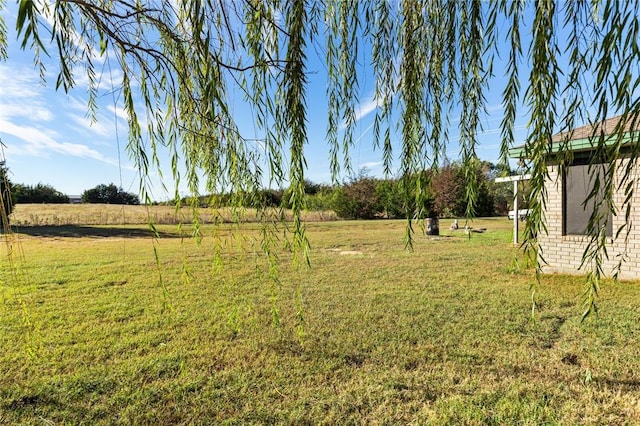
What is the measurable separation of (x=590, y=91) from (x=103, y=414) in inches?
128

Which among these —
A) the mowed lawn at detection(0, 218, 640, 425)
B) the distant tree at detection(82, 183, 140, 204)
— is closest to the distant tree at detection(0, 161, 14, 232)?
the mowed lawn at detection(0, 218, 640, 425)

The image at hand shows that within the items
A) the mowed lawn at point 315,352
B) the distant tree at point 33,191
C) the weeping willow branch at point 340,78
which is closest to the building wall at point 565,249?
the mowed lawn at point 315,352

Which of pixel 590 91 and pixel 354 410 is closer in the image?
pixel 590 91

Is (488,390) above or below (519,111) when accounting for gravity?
below

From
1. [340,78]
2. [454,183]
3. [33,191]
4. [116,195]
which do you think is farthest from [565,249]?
[33,191]

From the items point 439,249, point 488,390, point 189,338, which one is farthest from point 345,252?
point 488,390

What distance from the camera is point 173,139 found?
1688mm

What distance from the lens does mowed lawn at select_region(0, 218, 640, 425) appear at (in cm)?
240

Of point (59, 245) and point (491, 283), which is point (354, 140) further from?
point (59, 245)

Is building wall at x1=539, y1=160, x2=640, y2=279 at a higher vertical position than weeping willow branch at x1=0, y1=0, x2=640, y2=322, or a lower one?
lower

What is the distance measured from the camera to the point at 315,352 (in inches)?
134

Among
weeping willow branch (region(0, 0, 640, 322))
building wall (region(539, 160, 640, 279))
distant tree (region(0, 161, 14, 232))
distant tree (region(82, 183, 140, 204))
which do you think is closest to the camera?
weeping willow branch (region(0, 0, 640, 322))

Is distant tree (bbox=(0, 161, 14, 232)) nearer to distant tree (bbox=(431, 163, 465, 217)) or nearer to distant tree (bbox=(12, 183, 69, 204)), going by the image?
distant tree (bbox=(12, 183, 69, 204))

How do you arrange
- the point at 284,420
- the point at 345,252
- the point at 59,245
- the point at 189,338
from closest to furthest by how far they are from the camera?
the point at 284,420, the point at 189,338, the point at 345,252, the point at 59,245
